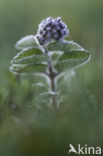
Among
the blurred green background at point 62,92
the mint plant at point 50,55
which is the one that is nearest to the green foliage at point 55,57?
the mint plant at point 50,55

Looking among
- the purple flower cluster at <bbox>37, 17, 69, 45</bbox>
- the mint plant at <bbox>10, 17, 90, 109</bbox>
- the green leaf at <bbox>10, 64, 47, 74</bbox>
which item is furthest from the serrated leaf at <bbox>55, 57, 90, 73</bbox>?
the purple flower cluster at <bbox>37, 17, 69, 45</bbox>

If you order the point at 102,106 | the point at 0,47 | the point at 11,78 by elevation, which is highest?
the point at 0,47

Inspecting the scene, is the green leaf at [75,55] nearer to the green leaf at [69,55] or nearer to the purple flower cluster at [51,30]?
the green leaf at [69,55]

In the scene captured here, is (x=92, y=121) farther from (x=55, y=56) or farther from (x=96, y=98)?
(x=55, y=56)

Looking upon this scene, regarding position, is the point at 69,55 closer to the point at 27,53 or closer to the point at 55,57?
the point at 55,57

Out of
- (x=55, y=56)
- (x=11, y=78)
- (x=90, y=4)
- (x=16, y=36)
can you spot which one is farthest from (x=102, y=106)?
(x=90, y=4)

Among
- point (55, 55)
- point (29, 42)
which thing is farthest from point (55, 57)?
point (29, 42)
